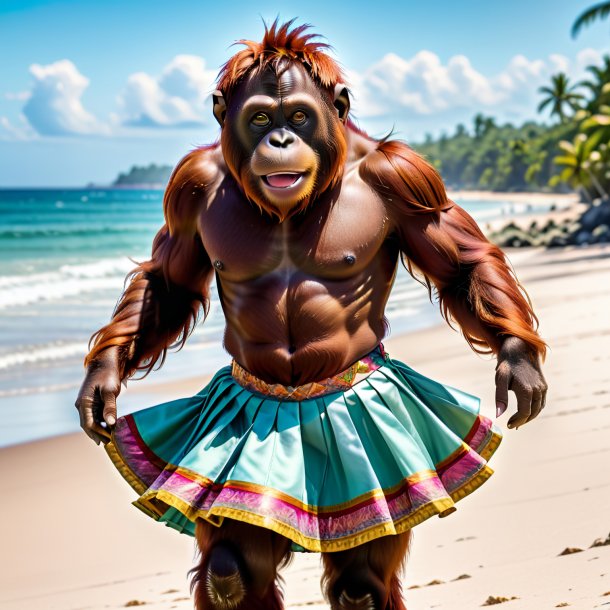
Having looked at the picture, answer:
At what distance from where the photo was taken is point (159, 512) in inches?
114

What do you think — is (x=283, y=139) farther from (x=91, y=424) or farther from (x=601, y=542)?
(x=601, y=542)

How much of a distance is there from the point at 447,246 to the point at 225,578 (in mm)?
1034

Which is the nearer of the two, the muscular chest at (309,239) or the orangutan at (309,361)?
the orangutan at (309,361)

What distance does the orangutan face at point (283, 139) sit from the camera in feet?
9.15

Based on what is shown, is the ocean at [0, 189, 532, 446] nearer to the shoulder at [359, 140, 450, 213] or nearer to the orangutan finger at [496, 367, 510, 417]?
the shoulder at [359, 140, 450, 213]

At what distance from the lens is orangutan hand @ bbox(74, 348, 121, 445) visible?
9.59ft

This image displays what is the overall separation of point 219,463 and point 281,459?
0.52 feet

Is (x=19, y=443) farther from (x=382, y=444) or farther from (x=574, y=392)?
(x=382, y=444)

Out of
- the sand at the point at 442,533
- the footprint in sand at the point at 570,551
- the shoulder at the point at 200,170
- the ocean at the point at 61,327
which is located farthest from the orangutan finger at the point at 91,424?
the ocean at the point at 61,327

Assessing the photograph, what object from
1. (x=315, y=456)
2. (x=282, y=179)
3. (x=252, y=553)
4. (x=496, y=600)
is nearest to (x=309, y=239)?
(x=282, y=179)

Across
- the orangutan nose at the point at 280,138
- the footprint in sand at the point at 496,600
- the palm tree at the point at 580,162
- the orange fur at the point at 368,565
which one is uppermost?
the orangutan nose at the point at 280,138

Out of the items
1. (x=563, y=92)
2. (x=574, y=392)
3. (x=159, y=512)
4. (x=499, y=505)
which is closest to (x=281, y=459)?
(x=159, y=512)

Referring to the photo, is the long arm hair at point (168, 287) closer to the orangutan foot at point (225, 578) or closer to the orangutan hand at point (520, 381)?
the orangutan foot at point (225, 578)

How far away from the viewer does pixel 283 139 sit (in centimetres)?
278
